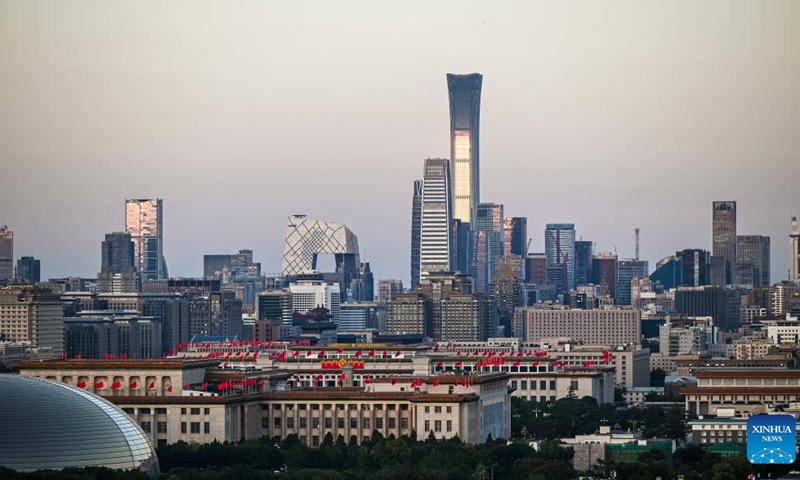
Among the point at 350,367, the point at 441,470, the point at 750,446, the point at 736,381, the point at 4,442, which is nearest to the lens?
the point at 750,446

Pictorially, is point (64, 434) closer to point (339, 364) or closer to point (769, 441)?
point (769, 441)

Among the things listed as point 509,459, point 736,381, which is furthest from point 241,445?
point 736,381

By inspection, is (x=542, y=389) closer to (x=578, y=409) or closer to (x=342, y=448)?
(x=578, y=409)

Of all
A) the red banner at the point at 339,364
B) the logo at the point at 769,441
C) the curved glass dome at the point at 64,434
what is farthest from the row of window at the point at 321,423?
the logo at the point at 769,441

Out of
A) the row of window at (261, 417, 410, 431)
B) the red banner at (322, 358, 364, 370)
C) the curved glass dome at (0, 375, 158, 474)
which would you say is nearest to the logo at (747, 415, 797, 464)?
the curved glass dome at (0, 375, 158, 474)

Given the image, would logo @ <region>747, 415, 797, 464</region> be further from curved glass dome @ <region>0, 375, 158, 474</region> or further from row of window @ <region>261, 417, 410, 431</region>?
row of window @ <region>261, 417, 410, 431</region>

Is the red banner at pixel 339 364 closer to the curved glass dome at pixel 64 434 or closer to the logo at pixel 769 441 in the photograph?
the curved glass dome at pixel 64 434

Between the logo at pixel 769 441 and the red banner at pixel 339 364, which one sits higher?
the logo at pixel 769 441
